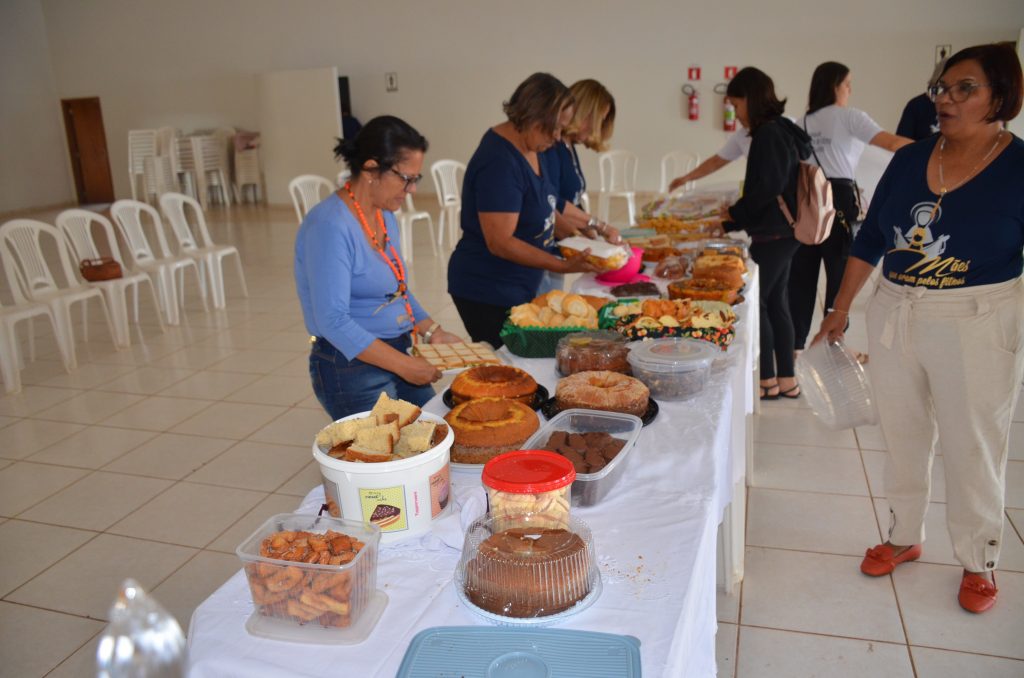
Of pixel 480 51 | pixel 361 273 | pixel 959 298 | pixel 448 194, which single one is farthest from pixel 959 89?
pixel 480 51

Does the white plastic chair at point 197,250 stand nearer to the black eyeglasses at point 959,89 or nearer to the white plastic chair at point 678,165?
the white plastic chair at point 678,165

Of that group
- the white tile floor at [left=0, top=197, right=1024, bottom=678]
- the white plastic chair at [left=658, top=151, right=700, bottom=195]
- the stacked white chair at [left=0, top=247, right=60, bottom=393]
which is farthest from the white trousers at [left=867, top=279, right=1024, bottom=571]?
the white plastic chair at [left=658, top=151, right=700, bottom=195]

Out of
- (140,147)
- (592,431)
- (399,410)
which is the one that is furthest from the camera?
(140,147)

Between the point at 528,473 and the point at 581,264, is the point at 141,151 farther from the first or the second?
the point at 528,473

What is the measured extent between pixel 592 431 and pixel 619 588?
475 millimetres

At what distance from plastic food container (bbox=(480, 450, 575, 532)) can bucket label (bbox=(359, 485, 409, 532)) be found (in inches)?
5.9

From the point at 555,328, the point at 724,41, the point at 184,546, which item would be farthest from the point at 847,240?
the point at 724,41

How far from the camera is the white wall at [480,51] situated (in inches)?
360

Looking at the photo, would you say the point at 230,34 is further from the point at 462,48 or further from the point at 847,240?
the point at 847,240

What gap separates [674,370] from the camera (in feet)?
5.74

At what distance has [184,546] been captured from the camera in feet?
8.42

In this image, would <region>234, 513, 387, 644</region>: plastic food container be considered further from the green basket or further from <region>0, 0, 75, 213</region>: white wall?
<region>0, 0, 75, 213</region>: white wall

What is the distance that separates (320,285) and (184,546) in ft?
4.19

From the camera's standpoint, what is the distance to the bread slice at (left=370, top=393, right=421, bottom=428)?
136 centimetres
